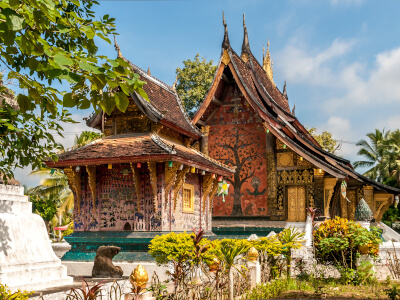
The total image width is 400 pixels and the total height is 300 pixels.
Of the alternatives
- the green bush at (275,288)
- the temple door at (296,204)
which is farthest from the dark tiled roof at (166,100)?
the green bush at (275,288)

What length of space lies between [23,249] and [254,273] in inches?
175

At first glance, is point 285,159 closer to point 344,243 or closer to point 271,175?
point 271,175

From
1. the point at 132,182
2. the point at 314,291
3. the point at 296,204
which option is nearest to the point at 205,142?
the point at 296,204

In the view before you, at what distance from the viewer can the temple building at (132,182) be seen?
41.0 feet

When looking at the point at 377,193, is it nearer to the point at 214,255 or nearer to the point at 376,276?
the point at 376,276

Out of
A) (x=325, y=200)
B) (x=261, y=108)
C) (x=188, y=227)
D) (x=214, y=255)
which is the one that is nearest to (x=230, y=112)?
(x=261, y=108)

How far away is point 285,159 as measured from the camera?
57.9ft

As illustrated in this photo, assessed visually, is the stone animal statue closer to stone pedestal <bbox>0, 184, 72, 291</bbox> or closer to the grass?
stone pedestal <bbox>0, 184, 72, 291</bbox>

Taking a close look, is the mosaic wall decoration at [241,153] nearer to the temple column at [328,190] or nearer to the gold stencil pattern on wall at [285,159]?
the gold stencil pattern on wall at [285,159]

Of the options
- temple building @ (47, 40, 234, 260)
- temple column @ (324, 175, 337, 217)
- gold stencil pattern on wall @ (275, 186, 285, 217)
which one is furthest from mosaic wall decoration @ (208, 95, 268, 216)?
temple building @ (47, 40, 234, 260)

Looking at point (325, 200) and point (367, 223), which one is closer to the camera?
point (367, 223)

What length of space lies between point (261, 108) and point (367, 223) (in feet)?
19.1

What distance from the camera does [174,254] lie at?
809 cm

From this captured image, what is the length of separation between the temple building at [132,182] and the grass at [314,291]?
393 centimetres
